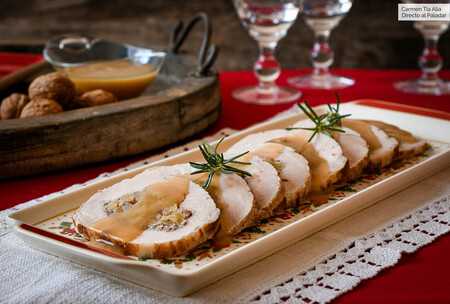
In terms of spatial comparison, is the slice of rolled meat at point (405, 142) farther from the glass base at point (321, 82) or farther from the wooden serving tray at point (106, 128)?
the glass base at point (321, 82)

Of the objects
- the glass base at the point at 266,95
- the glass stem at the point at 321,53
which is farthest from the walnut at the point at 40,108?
the glass stem at the point at 321,53

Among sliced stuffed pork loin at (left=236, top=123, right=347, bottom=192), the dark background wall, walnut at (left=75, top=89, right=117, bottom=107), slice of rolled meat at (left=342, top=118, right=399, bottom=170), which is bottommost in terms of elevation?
the dark background wall

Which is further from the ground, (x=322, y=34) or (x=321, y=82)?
(x=322, y=34)

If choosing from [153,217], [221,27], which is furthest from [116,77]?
[221,27]

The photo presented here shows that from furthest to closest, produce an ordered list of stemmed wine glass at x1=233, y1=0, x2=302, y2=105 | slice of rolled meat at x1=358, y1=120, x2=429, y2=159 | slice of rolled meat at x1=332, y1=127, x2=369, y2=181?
1. stemmed wine glass at x1=233, y1=0, x2=302, y2=105
2. slice of rolled meat at x1=358, y1=120, x2=429, y2=159
3. slice of rolled meat at x1=332, y1=127, x2=369, y2=181

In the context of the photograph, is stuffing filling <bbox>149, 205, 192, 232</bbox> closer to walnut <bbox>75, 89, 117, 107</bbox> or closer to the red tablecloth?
the red tablecloth

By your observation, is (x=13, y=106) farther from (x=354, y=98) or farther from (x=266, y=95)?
(x=354, y=98)

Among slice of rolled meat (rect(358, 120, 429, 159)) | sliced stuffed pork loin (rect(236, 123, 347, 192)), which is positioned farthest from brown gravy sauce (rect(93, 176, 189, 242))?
slice of rolled meat (rect(358, 120, 429, 159))

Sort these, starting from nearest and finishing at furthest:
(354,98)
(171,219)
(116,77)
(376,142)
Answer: (171,219) < (376,142) < (116,77) < (354,98)
